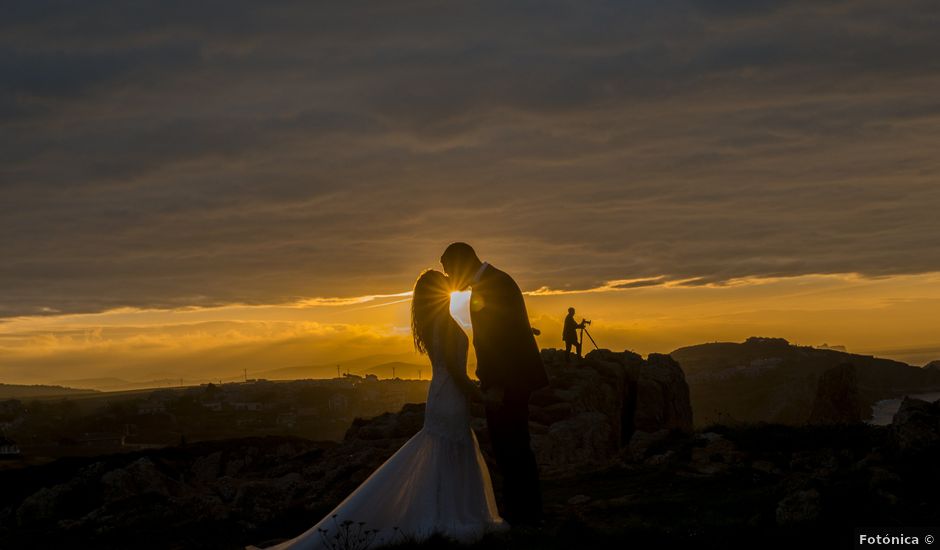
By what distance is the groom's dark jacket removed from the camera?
12555 mm

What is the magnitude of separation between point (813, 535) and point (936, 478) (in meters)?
4.43

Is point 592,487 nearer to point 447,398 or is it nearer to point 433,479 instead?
point 447,398

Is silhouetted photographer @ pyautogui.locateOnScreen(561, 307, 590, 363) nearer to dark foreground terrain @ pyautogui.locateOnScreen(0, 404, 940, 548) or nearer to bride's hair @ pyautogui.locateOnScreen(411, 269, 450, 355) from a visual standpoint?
dark foreground terrain @ pyautogui.locateOnScreen(0, 404, 940, 548)

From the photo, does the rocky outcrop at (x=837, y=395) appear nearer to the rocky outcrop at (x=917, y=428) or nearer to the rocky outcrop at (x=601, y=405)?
the rocky outcrop at (x=601, y=405)

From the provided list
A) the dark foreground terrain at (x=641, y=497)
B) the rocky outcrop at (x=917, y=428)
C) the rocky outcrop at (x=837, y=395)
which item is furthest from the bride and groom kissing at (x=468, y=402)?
the rocky outcrop at (x=837, y=395)

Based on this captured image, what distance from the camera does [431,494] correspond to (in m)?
12.2

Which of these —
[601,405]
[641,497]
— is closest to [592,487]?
[641,497]

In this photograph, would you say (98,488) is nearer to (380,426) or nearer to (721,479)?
(380,426)

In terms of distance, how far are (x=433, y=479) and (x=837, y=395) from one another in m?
56.3

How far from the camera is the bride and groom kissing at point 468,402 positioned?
40.5 ft

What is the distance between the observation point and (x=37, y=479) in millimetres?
36875

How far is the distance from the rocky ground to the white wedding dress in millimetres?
579

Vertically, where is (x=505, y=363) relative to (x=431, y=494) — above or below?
above

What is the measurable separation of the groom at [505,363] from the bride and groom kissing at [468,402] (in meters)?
0.01
